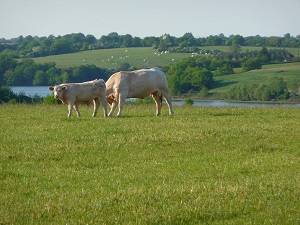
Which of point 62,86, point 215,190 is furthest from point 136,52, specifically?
point 215,190

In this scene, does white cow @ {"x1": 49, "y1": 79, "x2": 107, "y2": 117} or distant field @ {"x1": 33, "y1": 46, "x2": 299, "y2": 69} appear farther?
distant field @ {"x1": 33, "y1": 46, "x2": 299, "y2": 69}

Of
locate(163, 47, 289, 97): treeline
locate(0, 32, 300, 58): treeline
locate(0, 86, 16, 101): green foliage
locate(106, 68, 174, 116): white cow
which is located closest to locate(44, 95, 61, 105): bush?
locate(0, 86, 16, 101): green foliage

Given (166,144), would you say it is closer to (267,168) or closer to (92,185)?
(267,168)

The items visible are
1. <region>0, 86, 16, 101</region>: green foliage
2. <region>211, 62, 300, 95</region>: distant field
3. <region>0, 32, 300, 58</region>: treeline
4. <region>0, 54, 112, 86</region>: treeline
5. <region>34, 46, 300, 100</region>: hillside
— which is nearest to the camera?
<region>0, 86, 16, 101</region>: green foliage

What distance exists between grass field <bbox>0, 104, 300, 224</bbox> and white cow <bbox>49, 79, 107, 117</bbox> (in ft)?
11.2

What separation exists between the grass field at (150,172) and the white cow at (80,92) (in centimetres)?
342

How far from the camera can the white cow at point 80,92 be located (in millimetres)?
25078

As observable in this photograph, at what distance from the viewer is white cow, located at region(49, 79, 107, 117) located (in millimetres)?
25078

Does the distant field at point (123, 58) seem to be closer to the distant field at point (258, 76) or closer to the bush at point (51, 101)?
the distant field at point (258, 76)

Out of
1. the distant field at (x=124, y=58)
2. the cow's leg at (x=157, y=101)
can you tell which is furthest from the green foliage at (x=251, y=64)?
the cow's leg at (x=157, y=101)

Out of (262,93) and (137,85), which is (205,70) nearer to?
(262,93)

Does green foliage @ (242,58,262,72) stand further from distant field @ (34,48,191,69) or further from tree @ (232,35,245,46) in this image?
tree @ (232,35,245,46)

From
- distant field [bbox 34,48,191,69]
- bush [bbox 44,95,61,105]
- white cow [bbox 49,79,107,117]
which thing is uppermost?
white cow [bbox 49,79,107,117]

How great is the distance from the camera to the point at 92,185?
11.8 meters
